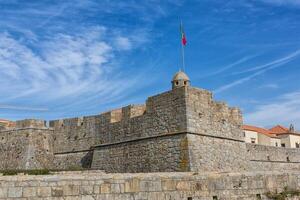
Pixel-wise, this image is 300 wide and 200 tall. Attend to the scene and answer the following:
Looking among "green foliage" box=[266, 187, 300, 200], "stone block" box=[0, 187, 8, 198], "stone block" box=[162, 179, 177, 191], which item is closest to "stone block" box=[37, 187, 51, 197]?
"stone block" box=[0, 187, 8, 198]

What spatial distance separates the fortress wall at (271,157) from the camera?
25438 millimetres

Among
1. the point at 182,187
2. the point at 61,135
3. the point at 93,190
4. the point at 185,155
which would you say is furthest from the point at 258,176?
the point at 61,135

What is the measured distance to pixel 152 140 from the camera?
58.5ft

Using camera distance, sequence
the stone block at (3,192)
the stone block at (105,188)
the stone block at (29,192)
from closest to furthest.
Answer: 1. the stone block at (3,192)
2. the stone block at (29,192)
3. the stone block at (105,188)

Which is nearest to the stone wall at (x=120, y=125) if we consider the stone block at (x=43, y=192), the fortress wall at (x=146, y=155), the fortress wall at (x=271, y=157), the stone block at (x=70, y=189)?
the fortress wall at (x=146, y=155)

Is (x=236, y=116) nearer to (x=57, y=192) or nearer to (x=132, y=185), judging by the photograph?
(x=132, y=185)

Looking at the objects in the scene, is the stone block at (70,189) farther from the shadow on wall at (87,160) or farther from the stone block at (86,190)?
the shadow on wall at (87,160)

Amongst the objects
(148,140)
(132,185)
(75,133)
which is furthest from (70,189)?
(75,133)

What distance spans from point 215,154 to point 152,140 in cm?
309

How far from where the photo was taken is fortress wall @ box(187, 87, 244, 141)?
54.7ft

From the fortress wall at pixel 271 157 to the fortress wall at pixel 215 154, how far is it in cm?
425

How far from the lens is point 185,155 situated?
635 inches

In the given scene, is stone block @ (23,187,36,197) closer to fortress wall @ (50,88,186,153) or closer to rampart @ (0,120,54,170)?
fortress wall @ (50,88,186,153)

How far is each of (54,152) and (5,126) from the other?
4.97 metres
